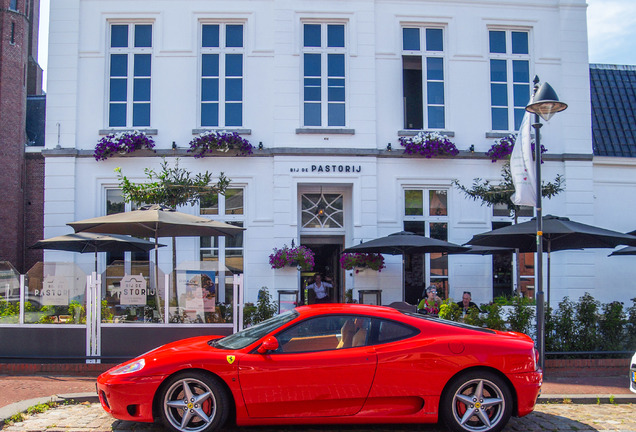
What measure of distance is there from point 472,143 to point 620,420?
31.0ft

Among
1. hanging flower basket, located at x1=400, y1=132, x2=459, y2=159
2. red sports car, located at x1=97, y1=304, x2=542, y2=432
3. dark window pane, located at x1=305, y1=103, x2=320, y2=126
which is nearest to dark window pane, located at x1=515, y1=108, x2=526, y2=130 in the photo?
hanging flower basket, located at x1=400, y1=132, x2=459, y2=159

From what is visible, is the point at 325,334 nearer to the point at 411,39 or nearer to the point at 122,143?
the point at 122,143

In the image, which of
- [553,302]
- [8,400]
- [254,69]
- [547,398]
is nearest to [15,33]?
[254,69]

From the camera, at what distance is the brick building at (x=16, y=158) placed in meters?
19.8

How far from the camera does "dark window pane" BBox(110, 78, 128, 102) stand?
15467mm

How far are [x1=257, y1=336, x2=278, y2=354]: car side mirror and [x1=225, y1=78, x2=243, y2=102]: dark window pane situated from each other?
10.3 m

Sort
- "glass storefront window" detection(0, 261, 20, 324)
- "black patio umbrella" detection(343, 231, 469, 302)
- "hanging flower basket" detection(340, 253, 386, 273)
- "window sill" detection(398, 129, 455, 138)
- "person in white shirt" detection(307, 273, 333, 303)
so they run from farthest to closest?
"window sill" detection(398, 129, 455, 138), "person in white shirt" detection(307, 273, 333, 303), "hanging flower basket" detection(340, 253, 386, 273), "black patio umbrella" detection(343, 231, 469, 302), "glass storefront window" detection(0, 261, 20, 324)

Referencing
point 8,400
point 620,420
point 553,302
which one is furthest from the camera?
point 553,302

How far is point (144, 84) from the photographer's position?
15.5 m

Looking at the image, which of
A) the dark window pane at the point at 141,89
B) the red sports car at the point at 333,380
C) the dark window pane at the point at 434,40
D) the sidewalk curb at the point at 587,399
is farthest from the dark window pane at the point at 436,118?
the red sports car at the point at 333,380

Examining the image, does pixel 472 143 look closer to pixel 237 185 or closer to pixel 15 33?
pixel 237 185

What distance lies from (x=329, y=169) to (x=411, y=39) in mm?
4172

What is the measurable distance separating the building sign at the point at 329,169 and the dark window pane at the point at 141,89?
4156 mm

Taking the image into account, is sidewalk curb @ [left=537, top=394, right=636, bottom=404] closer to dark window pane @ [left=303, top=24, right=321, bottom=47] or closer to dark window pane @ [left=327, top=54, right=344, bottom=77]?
dark window pane @ [left=327, top=54, right=344, bottom=77]
